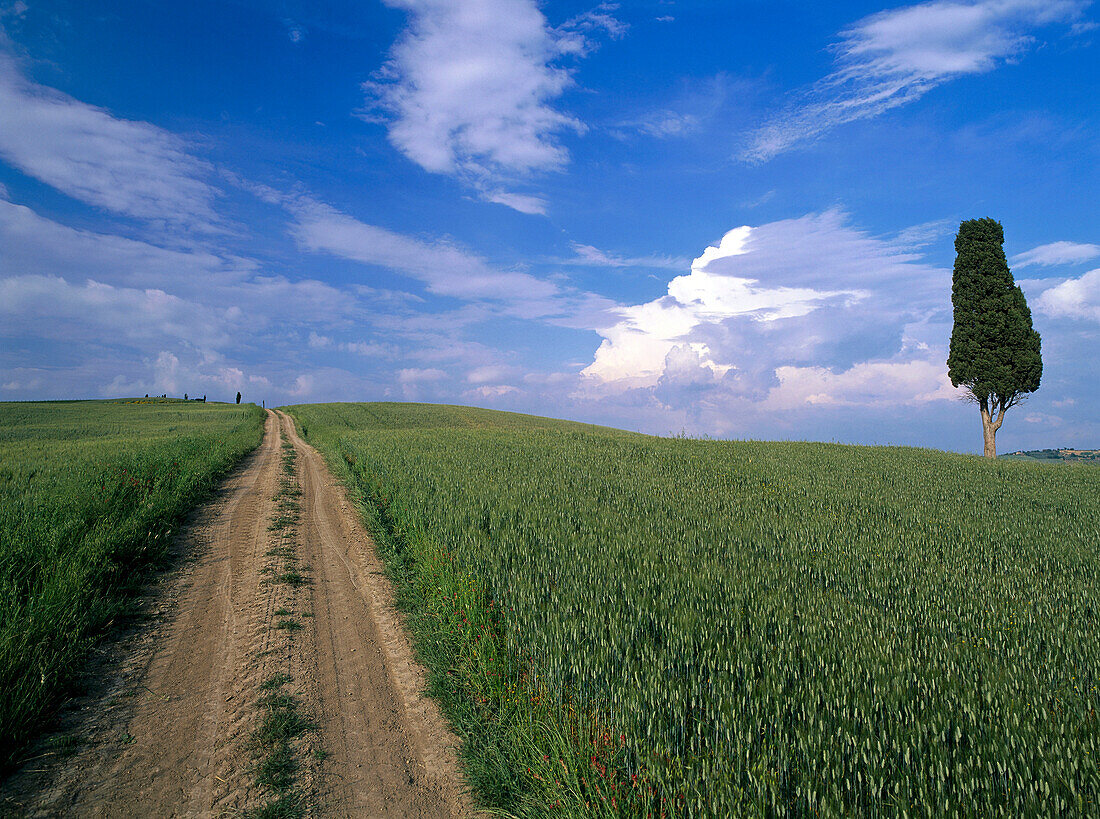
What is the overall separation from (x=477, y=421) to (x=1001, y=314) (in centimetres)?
4399

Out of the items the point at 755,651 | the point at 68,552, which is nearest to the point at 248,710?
the point at 755,651

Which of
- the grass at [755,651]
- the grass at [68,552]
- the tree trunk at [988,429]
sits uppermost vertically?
the tree trunk at [988,429]

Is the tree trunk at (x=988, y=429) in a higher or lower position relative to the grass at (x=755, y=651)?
higher

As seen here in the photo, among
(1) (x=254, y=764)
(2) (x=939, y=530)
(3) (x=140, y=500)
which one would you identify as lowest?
(1) (x=254, y=764)

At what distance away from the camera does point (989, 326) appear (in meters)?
29.7

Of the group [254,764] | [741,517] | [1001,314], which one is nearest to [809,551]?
[741,517]

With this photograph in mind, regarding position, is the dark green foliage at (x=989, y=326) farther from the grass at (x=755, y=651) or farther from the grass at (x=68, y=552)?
the grass at (x=68, y=552)

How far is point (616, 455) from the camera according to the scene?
19.3 m

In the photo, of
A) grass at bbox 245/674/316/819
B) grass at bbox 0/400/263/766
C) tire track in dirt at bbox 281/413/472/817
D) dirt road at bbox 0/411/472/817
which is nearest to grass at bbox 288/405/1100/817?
tire track in dirt at bbox 281/413/472/817

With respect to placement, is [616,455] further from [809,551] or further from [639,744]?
[639,744]

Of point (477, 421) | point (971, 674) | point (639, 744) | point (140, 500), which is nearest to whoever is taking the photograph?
point (639, 744)

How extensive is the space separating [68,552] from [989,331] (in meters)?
42.4

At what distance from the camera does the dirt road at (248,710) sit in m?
3.98

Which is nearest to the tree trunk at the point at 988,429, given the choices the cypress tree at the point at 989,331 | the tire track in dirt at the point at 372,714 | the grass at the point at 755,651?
the cypress tree at the point at 989,331
